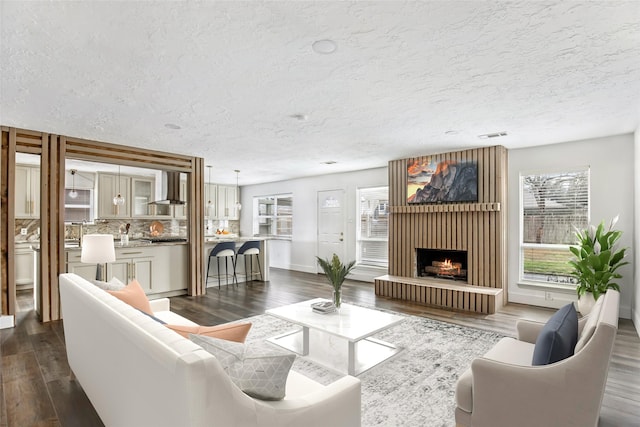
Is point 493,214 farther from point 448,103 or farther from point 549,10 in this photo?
point 549,10

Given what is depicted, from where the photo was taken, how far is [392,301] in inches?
213

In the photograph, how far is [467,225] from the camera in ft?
18.0

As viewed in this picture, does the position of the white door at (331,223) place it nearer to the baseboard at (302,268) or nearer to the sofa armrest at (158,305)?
the baseboard at (302,268)

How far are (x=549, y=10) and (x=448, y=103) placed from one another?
1456mm

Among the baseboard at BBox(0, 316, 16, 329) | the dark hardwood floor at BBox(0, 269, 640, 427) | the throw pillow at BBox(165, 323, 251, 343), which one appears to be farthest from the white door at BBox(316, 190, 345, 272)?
the throw pillow at BBox(165, 323, 251, 343)

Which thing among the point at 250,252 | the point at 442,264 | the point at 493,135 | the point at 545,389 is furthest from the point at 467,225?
the point at 250,252

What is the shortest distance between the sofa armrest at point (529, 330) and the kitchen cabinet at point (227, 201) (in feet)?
28.0

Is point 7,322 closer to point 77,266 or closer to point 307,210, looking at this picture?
point 77,266

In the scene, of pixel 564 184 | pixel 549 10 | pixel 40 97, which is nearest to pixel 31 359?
pixel 40 97

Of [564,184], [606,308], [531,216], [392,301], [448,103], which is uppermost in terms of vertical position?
[448,103]

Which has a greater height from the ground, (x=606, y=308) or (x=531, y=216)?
(x=531, y=216)

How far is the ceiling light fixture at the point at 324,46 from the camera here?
223cm

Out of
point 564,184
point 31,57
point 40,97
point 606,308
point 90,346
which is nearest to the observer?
point 606,308

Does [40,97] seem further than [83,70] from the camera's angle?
Yes
